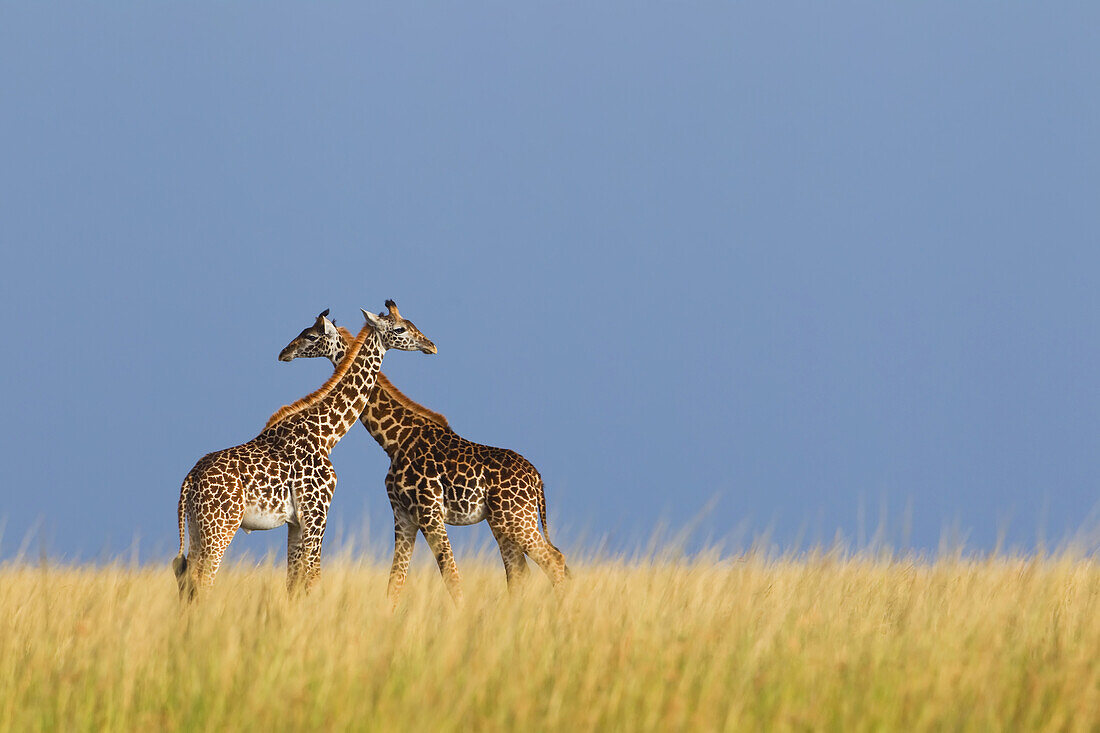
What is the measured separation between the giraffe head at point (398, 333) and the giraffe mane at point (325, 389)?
0.50 ft

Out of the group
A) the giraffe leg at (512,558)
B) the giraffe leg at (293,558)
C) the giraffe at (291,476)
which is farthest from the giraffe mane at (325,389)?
the giraffe leg at (512,558)

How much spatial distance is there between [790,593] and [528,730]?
432 centimetres

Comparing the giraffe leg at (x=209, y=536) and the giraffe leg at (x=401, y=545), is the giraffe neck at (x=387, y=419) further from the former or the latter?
the giraffe leg at (x=209, y=536)

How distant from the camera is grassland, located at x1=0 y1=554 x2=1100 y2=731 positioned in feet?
19.5

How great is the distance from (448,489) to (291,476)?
1.35 meters

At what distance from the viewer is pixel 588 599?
28.1 ft

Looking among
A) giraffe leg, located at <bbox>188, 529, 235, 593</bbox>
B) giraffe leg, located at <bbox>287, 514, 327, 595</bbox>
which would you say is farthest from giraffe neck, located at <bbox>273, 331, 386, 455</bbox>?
giraffe leg, located at <bbox>188, 529, 235, 593</bbox>

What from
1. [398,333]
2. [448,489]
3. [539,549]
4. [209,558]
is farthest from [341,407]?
[539,549]

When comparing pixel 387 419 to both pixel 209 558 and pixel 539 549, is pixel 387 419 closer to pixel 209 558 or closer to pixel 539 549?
pixel 539 549

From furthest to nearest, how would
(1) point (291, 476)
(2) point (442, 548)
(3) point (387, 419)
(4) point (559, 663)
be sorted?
(3) point (387, 419), (2) point (442, 548), (1) point (291, 476), (4) point (559, 663)

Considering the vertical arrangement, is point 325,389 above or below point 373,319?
below

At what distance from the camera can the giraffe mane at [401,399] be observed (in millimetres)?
11062

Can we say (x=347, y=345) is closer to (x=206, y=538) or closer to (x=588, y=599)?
(x=206, y=538)

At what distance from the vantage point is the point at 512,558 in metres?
11.0
